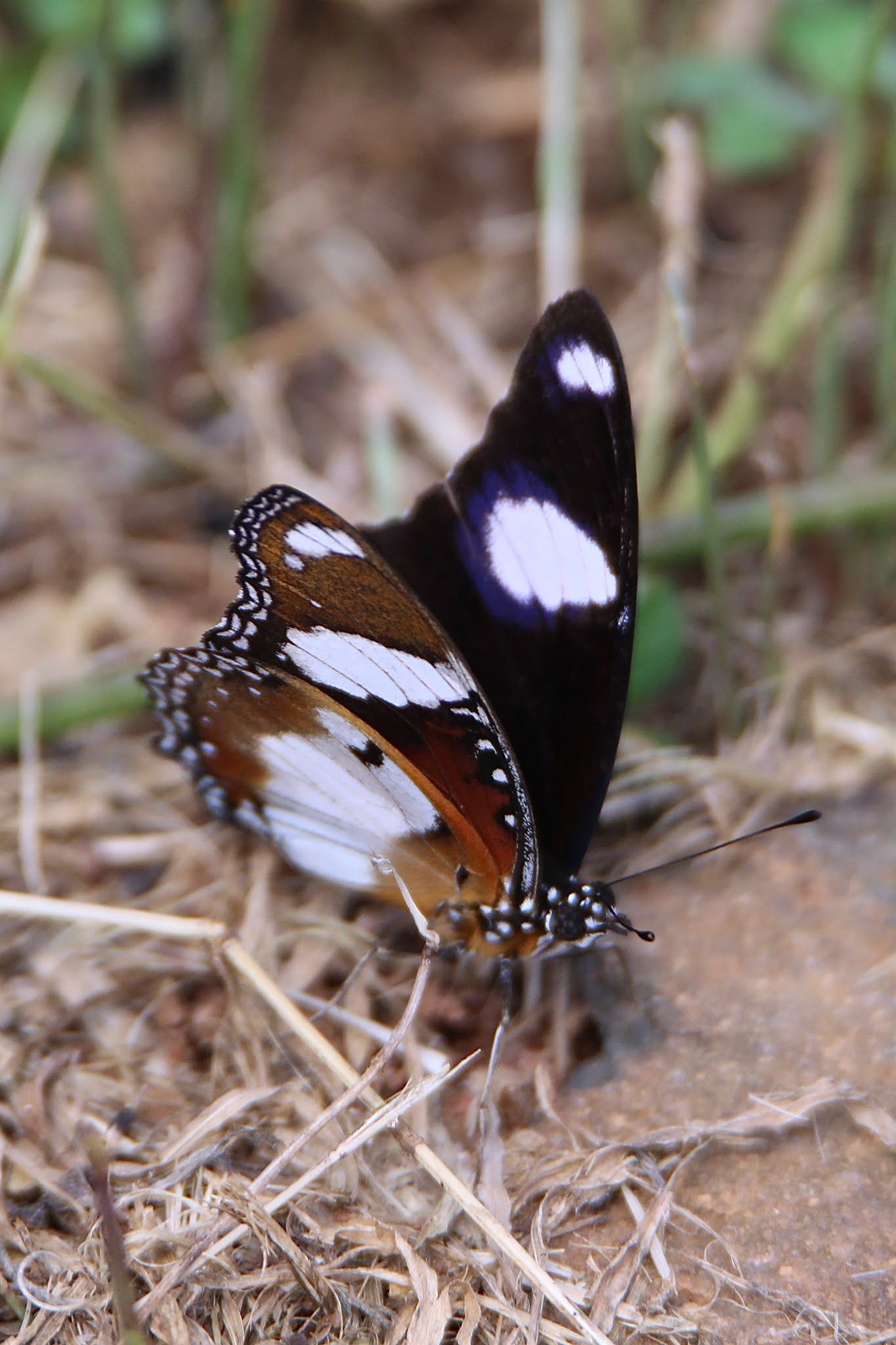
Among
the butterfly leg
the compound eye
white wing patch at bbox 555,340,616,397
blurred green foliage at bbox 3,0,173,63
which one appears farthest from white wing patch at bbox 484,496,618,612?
blurred green foliage at bbox 3,0,173,63

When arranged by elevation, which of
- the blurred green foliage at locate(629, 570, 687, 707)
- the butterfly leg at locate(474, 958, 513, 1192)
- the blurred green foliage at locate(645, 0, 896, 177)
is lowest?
the butterfly leg at locate(474, 958, 513, 1192)

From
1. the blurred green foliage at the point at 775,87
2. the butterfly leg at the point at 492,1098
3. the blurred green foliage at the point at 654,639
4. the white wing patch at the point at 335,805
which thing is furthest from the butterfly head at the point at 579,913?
the blurred green foliage at the point at 775,87

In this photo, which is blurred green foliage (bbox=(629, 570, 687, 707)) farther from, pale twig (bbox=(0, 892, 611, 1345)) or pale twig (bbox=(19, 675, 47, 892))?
pale twig (bbox=(19, 675, 47, 892))

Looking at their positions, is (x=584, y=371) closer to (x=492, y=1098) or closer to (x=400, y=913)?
(x=400, y=913)

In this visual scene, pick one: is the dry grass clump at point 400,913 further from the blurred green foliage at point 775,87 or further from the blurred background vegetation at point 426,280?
the blurred green foliage at point 775,87

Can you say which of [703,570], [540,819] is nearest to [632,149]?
[703,570]

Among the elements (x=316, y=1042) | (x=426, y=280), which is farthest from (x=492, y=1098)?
(x=426, y=280)
